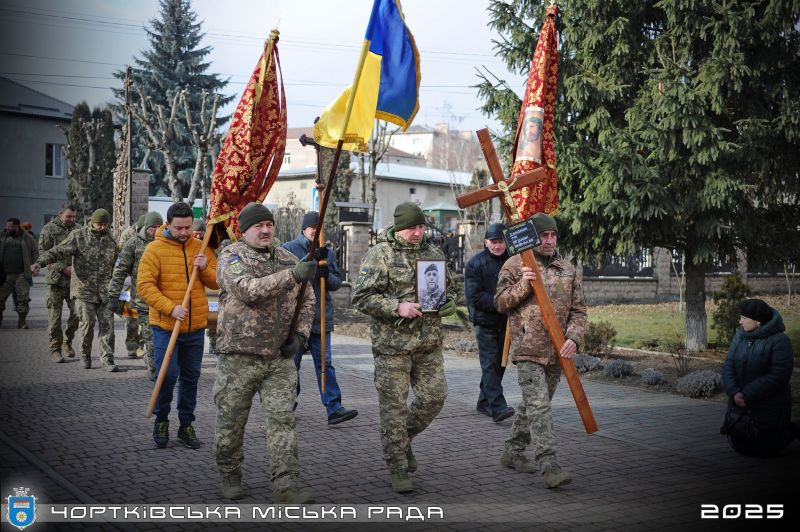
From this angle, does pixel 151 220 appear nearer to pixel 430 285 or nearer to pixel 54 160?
pixel 430 285

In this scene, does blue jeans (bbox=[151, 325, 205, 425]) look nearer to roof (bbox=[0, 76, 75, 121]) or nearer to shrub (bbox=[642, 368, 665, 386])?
shrub (bbox=[642, 368, 665, 386])

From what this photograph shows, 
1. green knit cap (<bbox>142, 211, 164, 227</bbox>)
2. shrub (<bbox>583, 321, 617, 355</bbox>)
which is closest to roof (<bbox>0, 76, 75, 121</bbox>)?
green knit cap (<bbox>142, 211, 164, 227</bbox>)

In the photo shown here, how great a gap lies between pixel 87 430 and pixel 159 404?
40.0 inches

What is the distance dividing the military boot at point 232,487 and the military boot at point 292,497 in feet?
1.08

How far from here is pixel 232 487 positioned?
5.85 meters

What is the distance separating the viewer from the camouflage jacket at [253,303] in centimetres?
569

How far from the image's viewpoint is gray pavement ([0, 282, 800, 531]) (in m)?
5.65

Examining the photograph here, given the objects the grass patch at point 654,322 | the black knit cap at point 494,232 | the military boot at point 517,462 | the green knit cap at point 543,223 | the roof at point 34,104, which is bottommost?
the grass patch at point 654,322

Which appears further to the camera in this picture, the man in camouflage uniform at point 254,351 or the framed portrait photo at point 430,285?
the framed portrait photo at point 430,285

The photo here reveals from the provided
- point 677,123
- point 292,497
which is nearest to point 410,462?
point 292,497

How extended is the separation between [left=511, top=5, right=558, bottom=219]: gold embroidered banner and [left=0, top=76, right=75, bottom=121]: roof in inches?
1578

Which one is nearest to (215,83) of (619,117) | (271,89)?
(619,117)

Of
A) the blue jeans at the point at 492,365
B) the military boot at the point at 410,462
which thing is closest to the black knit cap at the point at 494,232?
the blue jeans at the point at 492,365

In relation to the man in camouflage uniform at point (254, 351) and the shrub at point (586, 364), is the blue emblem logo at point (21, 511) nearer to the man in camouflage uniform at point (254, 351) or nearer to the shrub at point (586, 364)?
the man in camouflage uniform at point (254, 351)
